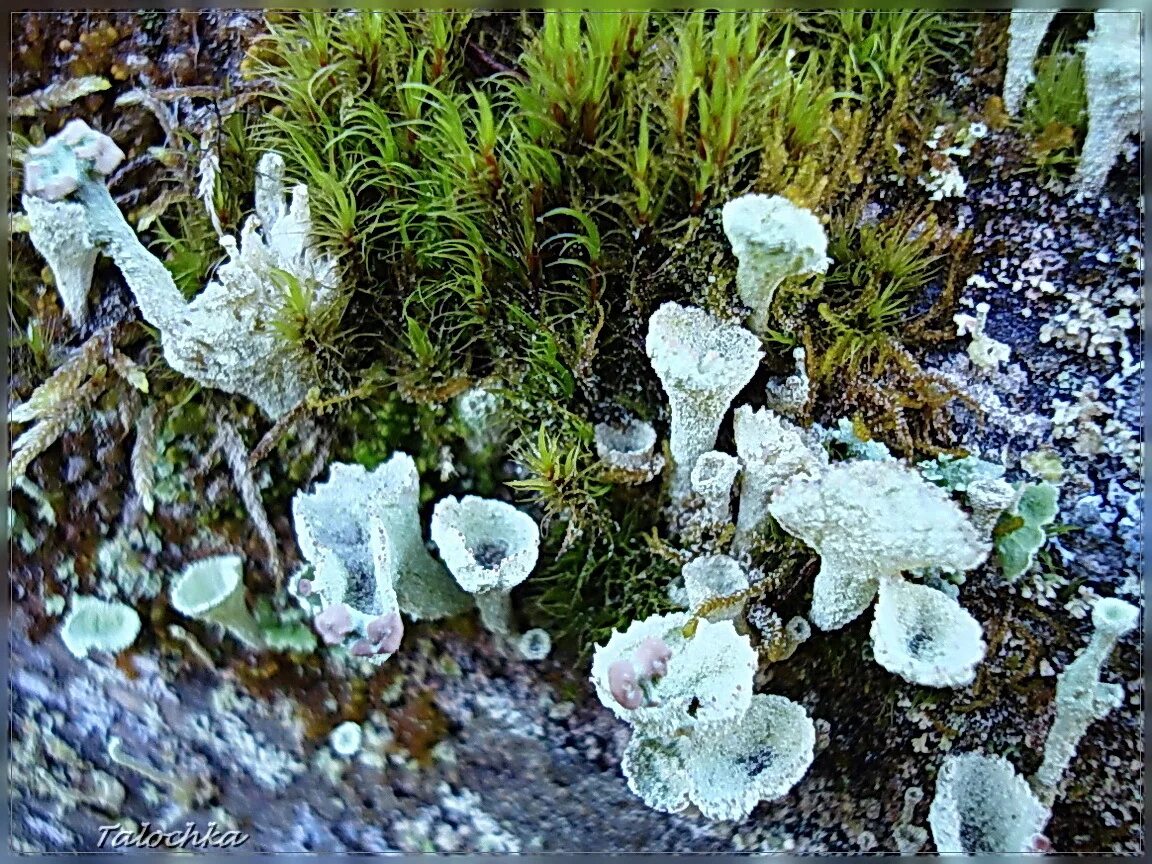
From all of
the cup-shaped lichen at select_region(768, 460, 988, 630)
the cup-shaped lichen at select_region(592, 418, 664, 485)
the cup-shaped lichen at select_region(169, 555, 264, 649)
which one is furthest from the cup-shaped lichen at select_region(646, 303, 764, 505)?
the cup-shaped lichen at select_region(169, 555, 264, 649)

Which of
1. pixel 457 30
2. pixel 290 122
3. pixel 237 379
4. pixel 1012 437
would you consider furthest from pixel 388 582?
pixel 1012 437

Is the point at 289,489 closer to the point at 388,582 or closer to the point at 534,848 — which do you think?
the point at 388,582

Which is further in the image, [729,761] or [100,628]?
[100,628]

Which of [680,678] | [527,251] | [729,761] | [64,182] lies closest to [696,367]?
[527,251]

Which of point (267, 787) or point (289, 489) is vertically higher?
point (289, 489)

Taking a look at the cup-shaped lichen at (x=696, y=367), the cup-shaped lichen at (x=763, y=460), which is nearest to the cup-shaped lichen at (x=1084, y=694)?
the cup-shaped lichen at (x=763, y=460)

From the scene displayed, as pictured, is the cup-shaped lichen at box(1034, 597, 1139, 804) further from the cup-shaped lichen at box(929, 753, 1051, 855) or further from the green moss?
the green moss

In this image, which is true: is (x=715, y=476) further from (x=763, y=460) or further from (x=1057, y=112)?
(x=1057, y=112)
